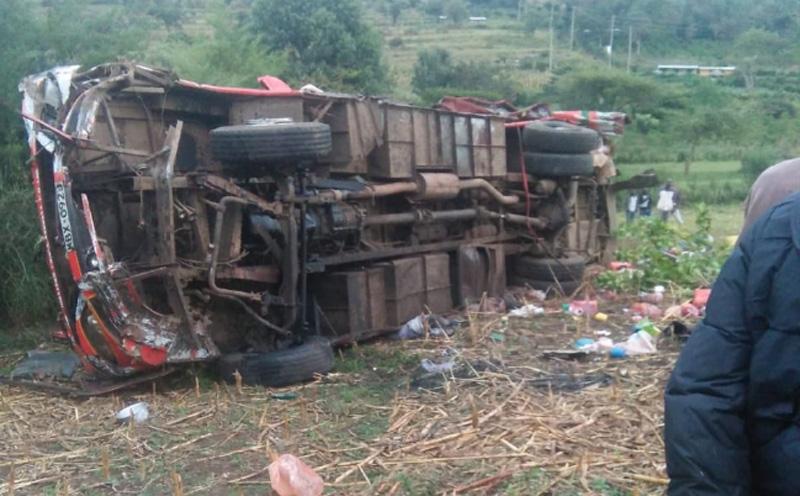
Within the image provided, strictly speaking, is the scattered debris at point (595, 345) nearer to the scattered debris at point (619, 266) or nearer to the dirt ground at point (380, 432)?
the dirt ground at point (380, 432)

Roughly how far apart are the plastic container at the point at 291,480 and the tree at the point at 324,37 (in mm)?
26333

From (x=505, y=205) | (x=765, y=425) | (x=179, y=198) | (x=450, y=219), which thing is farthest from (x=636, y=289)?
(x=765, y=425)

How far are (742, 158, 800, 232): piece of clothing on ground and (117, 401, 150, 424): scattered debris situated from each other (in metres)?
4.33

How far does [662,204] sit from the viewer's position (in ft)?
81.1

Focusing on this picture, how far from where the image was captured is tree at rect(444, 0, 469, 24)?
64.9m

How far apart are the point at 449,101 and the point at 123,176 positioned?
18.6 feet

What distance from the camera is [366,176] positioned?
934 centimetres

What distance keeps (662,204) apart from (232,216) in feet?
62.2

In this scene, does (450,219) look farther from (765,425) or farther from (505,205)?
(765,425)

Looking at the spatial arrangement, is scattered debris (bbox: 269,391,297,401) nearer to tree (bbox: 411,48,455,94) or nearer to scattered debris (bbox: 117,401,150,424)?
scattered debris (bbox: 117,401,150,424)

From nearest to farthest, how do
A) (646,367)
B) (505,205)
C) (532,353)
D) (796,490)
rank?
(796,490) < (646,367) < (532,353) < (505,205)

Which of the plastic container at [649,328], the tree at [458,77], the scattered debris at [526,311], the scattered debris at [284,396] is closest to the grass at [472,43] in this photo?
the tree at [458,77]

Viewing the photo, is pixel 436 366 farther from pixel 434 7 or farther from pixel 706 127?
pixel 434 7

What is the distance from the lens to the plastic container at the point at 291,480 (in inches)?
193
